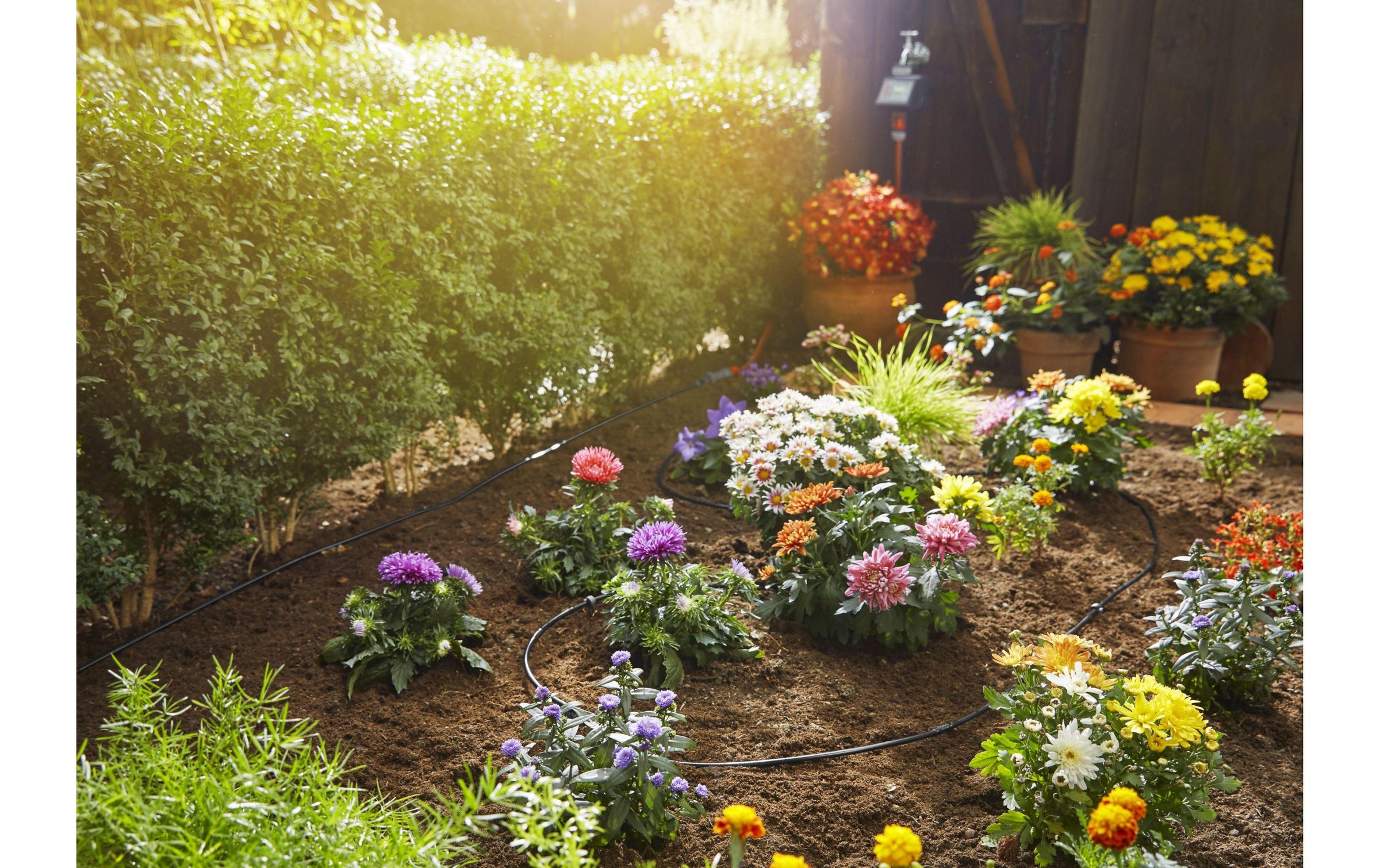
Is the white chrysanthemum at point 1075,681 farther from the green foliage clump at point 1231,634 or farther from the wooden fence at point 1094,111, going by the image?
the wooden fence at point 1094,111

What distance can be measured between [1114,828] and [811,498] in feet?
4.02

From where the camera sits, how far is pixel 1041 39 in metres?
5.41

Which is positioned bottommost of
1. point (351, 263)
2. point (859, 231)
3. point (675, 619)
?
point (675, 619)

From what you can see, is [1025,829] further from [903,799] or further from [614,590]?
[614,590]

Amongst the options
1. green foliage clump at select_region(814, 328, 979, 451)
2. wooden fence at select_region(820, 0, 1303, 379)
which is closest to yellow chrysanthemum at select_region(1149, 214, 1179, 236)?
wooden fence at select_region(820, 0, 1303, 379)

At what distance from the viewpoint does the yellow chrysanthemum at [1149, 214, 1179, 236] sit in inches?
184

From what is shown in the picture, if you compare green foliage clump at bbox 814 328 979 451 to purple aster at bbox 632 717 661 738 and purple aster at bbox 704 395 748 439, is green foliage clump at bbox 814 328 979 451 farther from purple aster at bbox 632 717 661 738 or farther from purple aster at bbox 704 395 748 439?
purple aster at bbox 632 717 661 738

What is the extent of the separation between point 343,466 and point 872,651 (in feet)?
5.55

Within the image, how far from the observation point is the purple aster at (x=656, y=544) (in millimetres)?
2379

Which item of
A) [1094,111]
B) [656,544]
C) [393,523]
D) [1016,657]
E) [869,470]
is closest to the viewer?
[1016,657]

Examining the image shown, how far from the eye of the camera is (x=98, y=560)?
2.39 meters

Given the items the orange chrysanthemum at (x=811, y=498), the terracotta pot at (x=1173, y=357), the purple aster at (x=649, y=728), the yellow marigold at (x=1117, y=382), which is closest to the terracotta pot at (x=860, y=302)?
the terracotta pot at (x=1173, y=357)

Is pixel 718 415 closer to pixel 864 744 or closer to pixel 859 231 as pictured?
pixel 864 744

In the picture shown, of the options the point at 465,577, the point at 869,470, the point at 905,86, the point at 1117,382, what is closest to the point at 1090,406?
the point at 1117,382
